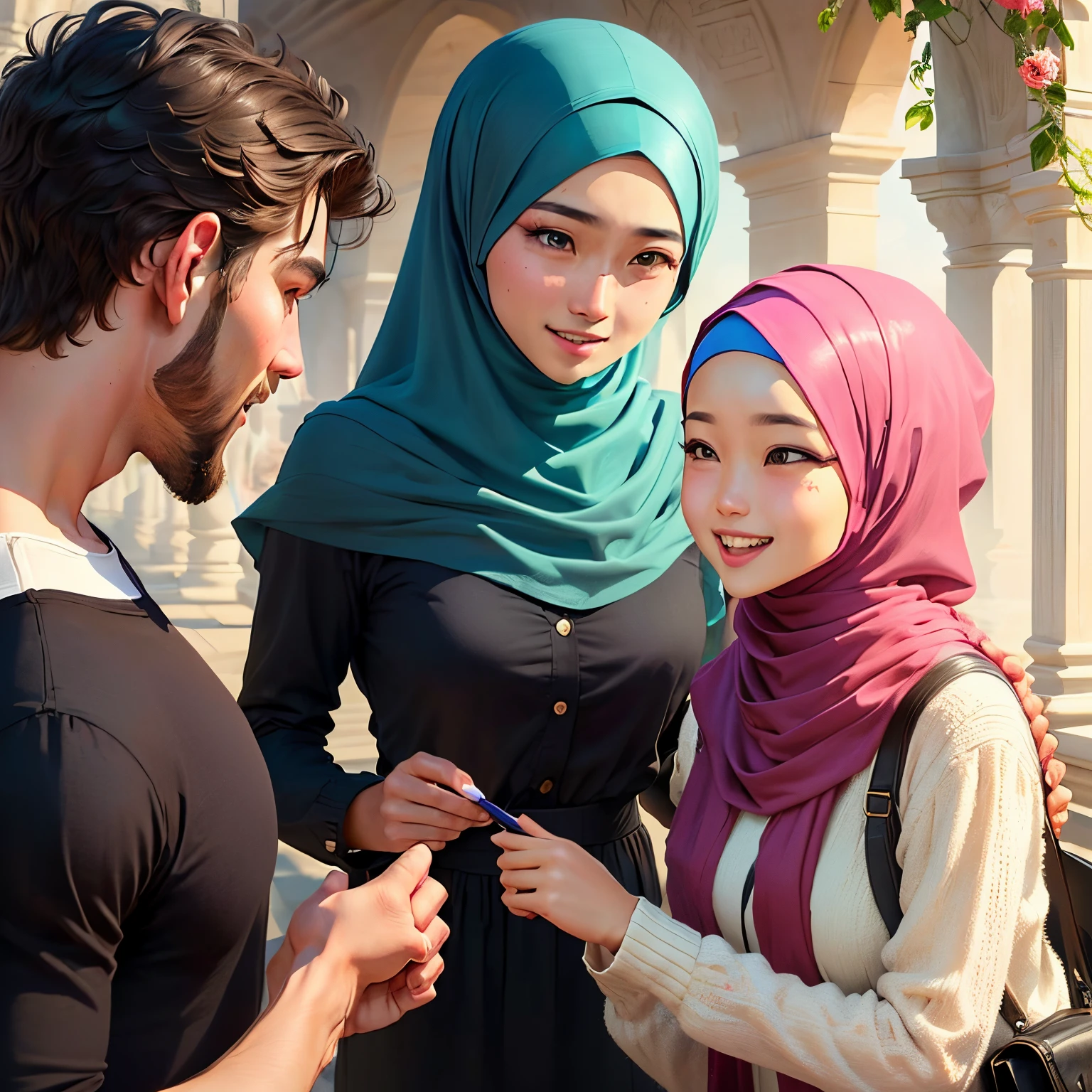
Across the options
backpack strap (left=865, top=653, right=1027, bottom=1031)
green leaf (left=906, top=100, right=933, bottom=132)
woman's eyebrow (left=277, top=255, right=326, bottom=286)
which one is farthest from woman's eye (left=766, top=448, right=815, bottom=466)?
green leaf (left=906, top=100, right=933, bottom=132)

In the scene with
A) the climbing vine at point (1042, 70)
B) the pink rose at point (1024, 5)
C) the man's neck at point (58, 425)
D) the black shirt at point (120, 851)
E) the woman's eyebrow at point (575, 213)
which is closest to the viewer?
the black shirt at point (120, 851)

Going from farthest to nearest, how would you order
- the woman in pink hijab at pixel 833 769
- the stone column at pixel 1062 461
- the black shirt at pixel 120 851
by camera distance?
the stone column at pixel 1062 461 < the woman in pink hijab at pixel 833 769 < the black shirt at pixel 120 851

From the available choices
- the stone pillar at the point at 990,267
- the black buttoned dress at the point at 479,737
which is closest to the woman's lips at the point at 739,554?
the black buttoned dress at the point at 479,737

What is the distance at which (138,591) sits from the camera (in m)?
0.92

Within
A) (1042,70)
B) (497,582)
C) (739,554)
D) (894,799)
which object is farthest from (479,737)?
(1042,70)

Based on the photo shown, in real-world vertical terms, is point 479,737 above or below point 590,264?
below

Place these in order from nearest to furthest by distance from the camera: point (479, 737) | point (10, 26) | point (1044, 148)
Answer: point (479, 737) → point (1044, 148) → point (10, 26)

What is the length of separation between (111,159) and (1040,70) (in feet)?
11.2

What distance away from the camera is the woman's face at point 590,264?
4.67ft

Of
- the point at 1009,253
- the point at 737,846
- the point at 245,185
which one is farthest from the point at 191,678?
the point at 1009,253

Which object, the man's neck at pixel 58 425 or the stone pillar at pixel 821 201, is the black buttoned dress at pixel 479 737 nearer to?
the man's neck at pixel 58 425

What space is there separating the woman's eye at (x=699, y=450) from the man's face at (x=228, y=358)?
46 centimetres

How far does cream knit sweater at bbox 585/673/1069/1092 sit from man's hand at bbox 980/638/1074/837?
4.2 inches

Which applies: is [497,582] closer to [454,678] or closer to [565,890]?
[454,678]
